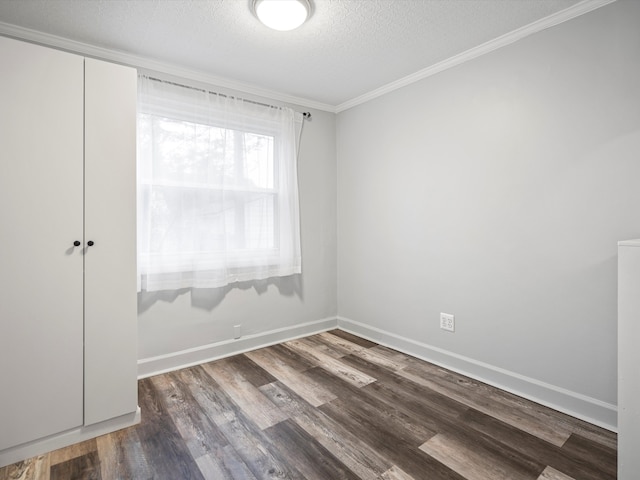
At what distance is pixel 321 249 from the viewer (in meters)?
3.62

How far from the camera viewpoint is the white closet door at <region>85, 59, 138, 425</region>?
181 cm

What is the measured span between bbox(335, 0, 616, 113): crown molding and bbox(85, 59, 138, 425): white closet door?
209 centimetres

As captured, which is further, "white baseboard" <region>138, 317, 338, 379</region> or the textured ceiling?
"white baseboard" <region>138, 317, 338, 379</region>

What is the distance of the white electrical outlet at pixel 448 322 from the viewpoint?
2.64m

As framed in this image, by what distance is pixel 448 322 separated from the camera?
2674 mm

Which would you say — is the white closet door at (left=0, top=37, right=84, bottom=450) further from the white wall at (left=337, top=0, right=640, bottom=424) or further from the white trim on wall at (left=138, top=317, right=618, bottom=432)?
the white wall at (left=337, top=0, right=640, bottom=424)

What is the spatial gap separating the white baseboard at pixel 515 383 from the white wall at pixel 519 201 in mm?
18

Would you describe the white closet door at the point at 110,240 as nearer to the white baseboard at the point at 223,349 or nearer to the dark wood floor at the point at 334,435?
the dark wood floor at the point at 334,435

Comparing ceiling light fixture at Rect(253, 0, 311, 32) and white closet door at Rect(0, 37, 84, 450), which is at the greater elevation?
ceiling light fixture at Rect(253, 0, 311, 32)

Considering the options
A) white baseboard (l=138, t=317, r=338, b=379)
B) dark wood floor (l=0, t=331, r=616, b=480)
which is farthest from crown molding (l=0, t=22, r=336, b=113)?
dark wood floor (l=0, t=331, r=616, b=480)

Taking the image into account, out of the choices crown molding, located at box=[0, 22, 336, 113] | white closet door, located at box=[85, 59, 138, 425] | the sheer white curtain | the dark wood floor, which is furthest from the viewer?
A: the sheer white curtain

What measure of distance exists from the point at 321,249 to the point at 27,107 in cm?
255

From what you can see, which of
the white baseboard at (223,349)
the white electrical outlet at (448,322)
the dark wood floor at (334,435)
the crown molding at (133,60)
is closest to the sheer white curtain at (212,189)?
the crown molding at (133,60)

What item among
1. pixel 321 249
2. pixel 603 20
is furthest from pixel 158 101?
pixel 603 20
